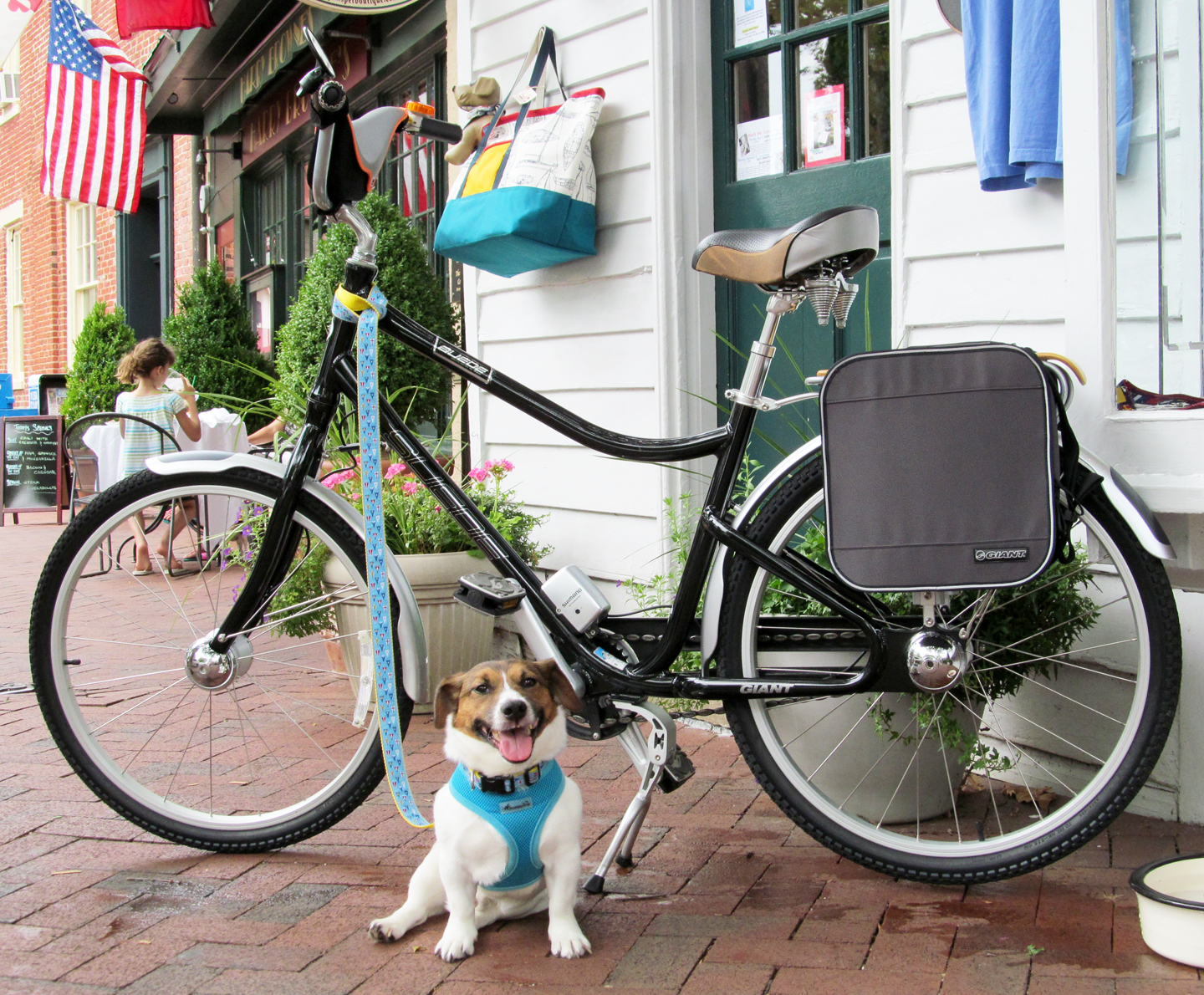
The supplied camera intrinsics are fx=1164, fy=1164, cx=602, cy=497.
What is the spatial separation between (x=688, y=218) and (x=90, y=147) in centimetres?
774

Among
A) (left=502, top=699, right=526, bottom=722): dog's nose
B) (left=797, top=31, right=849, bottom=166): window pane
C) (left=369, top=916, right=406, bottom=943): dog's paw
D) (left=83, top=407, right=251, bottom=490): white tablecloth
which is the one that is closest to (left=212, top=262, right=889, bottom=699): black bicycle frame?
(left=502, top=699, right=526, bottom=722): dog's nose

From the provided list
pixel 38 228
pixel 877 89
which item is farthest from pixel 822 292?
pixel 38 228

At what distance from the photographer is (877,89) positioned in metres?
3.45

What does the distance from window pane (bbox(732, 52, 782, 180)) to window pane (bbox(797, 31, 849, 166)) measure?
8 centimetres

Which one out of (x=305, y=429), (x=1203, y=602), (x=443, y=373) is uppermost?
(x=443, y=373)

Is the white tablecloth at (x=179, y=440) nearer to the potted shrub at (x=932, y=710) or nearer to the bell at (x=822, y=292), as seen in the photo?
the potted shrub at (x=932, y=710)

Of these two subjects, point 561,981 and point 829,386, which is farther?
point 829,386

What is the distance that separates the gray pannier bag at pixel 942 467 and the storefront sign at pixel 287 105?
19.3 ft

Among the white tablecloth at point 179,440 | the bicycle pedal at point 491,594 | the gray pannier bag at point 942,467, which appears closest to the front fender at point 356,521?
the bicycle pedal at point 491,594

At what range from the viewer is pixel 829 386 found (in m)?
2.17

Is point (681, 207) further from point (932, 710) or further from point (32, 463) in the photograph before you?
point (32, 463)

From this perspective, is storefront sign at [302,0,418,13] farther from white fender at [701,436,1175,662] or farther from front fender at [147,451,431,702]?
white fender at [701,436,1175,662]

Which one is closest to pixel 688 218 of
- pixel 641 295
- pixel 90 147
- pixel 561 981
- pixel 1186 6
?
pixel 641 295

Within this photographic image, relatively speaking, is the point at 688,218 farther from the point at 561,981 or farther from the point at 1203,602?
the point at 561,981
